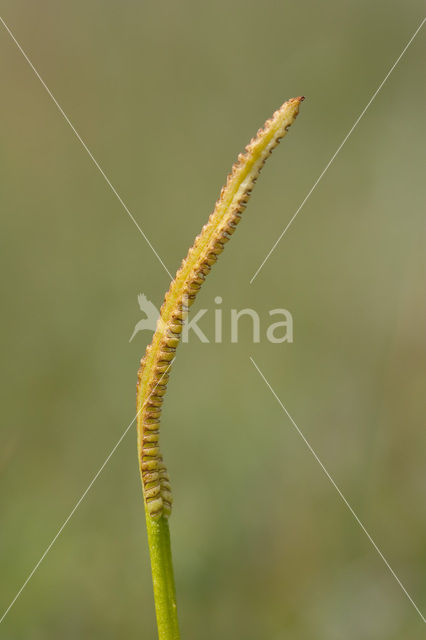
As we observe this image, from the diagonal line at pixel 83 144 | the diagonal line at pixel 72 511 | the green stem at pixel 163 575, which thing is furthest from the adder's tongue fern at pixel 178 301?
the diagonal line at pixel 83 144

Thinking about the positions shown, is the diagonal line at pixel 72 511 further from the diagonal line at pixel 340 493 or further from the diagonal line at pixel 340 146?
the diagonal line at pixel 340 146

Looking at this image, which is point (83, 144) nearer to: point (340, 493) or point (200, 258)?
point (340, 493)

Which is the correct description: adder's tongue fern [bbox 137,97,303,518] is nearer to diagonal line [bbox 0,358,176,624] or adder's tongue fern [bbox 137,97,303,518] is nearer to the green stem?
the green stem

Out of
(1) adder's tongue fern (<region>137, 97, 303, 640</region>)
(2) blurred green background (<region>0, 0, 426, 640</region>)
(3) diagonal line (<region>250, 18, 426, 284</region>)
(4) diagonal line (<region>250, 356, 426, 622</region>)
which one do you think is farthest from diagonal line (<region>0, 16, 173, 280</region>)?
(1) adder's tongue fern (<region>137, 97, 303, 640</region>)

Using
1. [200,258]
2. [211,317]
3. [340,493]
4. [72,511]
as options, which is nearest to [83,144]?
[211,317]

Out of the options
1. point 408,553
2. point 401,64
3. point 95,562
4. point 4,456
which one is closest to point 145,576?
point 95,562

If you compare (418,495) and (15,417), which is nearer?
(418,495)

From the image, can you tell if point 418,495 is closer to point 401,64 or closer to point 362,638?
point 362,638
